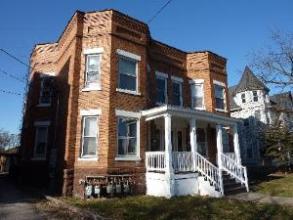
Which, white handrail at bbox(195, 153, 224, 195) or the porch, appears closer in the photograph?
the porch

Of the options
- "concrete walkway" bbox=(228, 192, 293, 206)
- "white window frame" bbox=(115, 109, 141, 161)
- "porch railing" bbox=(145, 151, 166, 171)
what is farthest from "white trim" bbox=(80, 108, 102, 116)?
"concrete walkway" bbox=(228, 192, 293, 206)

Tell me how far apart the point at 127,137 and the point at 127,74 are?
3.49 m

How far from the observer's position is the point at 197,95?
20984 mm

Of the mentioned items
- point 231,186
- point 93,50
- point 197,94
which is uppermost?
point 93,50

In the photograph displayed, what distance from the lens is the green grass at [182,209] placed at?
9.62 m

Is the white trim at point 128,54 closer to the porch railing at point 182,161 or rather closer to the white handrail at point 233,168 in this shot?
the porch railing at point 182,161

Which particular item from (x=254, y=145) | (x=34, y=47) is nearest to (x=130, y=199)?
(x=34, y=47)

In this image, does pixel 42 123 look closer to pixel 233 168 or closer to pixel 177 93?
pixel 177 93

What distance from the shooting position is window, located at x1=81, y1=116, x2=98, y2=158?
14.6m

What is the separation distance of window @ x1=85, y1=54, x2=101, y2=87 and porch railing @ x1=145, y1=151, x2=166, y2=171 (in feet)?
15.3

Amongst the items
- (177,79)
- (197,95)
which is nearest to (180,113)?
(177,79)

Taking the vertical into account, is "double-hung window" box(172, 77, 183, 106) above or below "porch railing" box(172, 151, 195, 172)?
above

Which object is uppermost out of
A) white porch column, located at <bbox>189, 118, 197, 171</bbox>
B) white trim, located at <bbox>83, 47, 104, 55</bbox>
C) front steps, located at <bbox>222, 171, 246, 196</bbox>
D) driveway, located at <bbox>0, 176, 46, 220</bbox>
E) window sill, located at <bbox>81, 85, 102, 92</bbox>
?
white trim, located at <bbox>83, 47, 104, 55</bbox>

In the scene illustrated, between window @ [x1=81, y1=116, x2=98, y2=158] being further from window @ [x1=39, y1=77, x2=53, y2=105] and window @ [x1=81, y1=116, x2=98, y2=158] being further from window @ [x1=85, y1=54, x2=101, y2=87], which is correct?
window @ [x1=39, y1=77, x2=53, y2=105]
